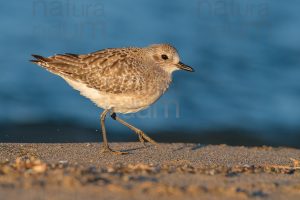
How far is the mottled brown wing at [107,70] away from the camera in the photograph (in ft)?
29.0

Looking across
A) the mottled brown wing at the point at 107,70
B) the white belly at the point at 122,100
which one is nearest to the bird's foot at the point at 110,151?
the white belly at the point at 122,100

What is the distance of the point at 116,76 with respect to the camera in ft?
29.2

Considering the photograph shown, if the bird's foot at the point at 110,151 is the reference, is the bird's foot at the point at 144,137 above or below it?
above

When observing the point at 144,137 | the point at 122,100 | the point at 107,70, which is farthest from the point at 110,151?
the point at 107,70

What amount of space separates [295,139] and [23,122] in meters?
5.60

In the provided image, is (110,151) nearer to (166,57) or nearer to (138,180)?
(166,57)

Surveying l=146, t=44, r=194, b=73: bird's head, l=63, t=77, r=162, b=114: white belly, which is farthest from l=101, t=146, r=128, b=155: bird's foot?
l=146, t=44, r=194, b=73: bird's head

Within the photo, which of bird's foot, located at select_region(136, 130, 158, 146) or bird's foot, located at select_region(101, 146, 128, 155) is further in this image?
bird's foot, located at select_region(136, 130, 158, 146)

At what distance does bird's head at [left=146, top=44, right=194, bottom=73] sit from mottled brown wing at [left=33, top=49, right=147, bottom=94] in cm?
37

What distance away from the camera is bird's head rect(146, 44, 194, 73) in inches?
368

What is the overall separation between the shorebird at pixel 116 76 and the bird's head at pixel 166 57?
0.04m

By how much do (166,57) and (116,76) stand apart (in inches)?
36.5

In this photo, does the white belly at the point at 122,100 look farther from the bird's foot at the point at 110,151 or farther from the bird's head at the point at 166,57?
the bird's foot at the point at 110,151

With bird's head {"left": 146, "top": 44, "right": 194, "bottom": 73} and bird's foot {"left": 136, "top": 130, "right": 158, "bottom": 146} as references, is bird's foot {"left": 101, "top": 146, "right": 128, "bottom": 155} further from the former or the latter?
bird's head {"left": 146, "top": 44, "right": 194, "bottom": 73}
